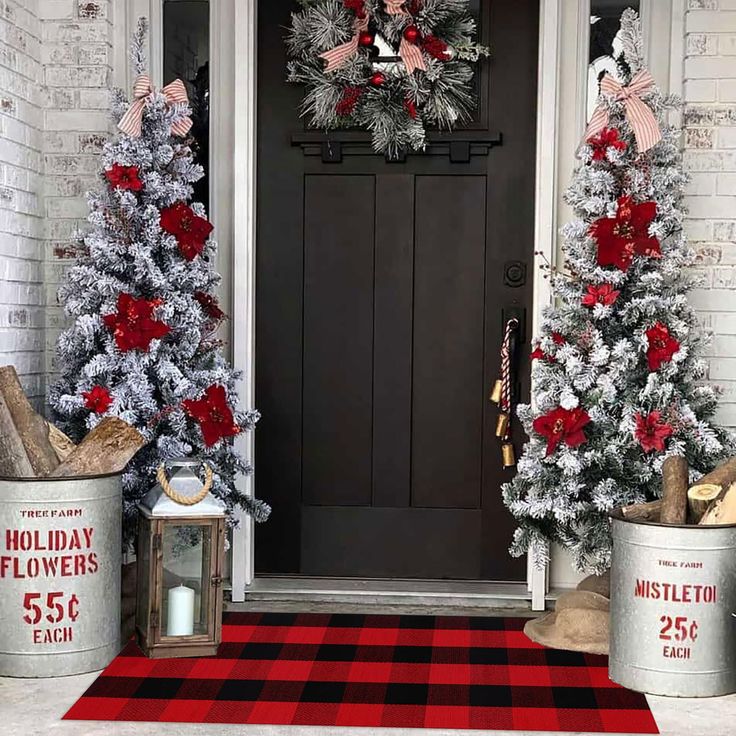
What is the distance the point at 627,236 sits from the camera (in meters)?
3.52

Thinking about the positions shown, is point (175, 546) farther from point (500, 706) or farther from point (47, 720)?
point (500, 706)

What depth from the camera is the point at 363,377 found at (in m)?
4.25

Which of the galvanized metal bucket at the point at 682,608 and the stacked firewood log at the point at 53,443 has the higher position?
the stacked firewood log at the point at 53,443

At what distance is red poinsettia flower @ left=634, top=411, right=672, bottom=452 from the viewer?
3459 mm

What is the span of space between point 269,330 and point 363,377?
40cm

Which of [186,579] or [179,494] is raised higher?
[179,494]

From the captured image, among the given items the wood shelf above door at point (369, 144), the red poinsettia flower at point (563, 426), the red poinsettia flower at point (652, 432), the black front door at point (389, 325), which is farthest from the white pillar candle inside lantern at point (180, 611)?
the wood shelf above door at point (369, 144)

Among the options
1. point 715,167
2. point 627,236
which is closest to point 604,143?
point 627,236

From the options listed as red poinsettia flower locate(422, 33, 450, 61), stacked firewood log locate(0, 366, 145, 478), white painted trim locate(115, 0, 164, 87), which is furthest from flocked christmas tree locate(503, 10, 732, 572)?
white painted trim locate(115, 0, 164, 87)

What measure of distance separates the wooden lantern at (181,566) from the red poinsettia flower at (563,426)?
3.40ft

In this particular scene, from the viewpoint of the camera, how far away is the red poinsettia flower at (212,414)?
366 centimetres

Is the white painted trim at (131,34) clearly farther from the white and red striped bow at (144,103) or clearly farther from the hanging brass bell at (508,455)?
the hanging brass bell at (508,455)

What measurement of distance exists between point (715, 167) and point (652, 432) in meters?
1.04

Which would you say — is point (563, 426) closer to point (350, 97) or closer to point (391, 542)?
point (391, 542)
